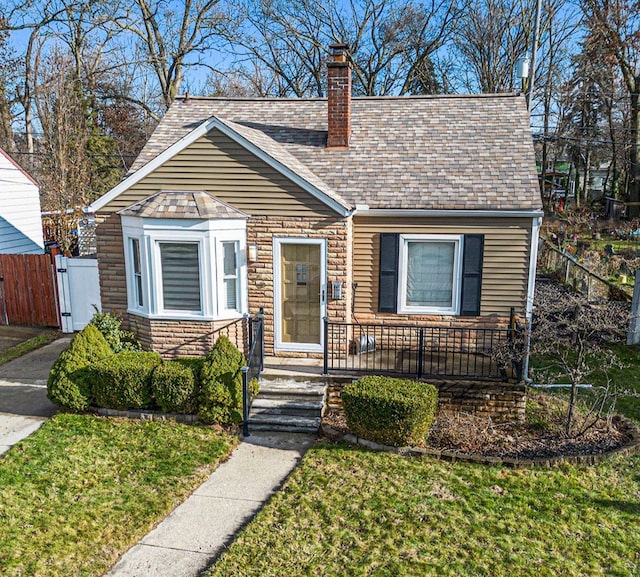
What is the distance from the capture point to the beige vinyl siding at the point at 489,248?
1016 cm

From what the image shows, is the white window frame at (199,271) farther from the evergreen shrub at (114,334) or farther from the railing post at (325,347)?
the railing post at (325,347)

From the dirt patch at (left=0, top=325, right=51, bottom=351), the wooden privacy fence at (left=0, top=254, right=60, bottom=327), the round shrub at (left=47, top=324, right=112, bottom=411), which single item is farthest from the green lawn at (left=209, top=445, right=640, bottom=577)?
the wooden privacy fence at (left=0, top=254, right=60, bottom=327)

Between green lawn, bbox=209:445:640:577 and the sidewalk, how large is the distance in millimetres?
266

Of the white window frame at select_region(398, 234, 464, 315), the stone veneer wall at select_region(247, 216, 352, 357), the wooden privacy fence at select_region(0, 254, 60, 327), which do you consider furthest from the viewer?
the wooden privacy fence at select_region(0, 254, 60, 327)

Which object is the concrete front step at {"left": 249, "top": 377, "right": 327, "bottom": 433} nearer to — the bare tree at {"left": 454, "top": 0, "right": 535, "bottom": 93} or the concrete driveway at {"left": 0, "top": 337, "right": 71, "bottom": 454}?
the concrete driveway at {"left": 0, "top": 337, "right": 71, "bottom": 454}

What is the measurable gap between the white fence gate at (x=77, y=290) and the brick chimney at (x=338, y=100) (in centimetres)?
662

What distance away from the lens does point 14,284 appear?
14562 mm

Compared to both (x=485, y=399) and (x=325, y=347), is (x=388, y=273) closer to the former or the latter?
(x=325, y=347)

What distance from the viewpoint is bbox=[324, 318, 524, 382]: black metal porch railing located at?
930 cm

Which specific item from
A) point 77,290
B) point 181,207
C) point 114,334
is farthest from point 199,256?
point 77,290

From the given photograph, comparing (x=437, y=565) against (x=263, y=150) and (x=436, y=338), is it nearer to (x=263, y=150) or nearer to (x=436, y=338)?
(x=436, y=338)

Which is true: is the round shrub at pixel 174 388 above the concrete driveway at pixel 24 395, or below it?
above

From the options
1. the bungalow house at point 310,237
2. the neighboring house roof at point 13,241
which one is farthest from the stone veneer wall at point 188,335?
the neighboring house roof at point 13,241

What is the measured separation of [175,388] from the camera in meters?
8.63
